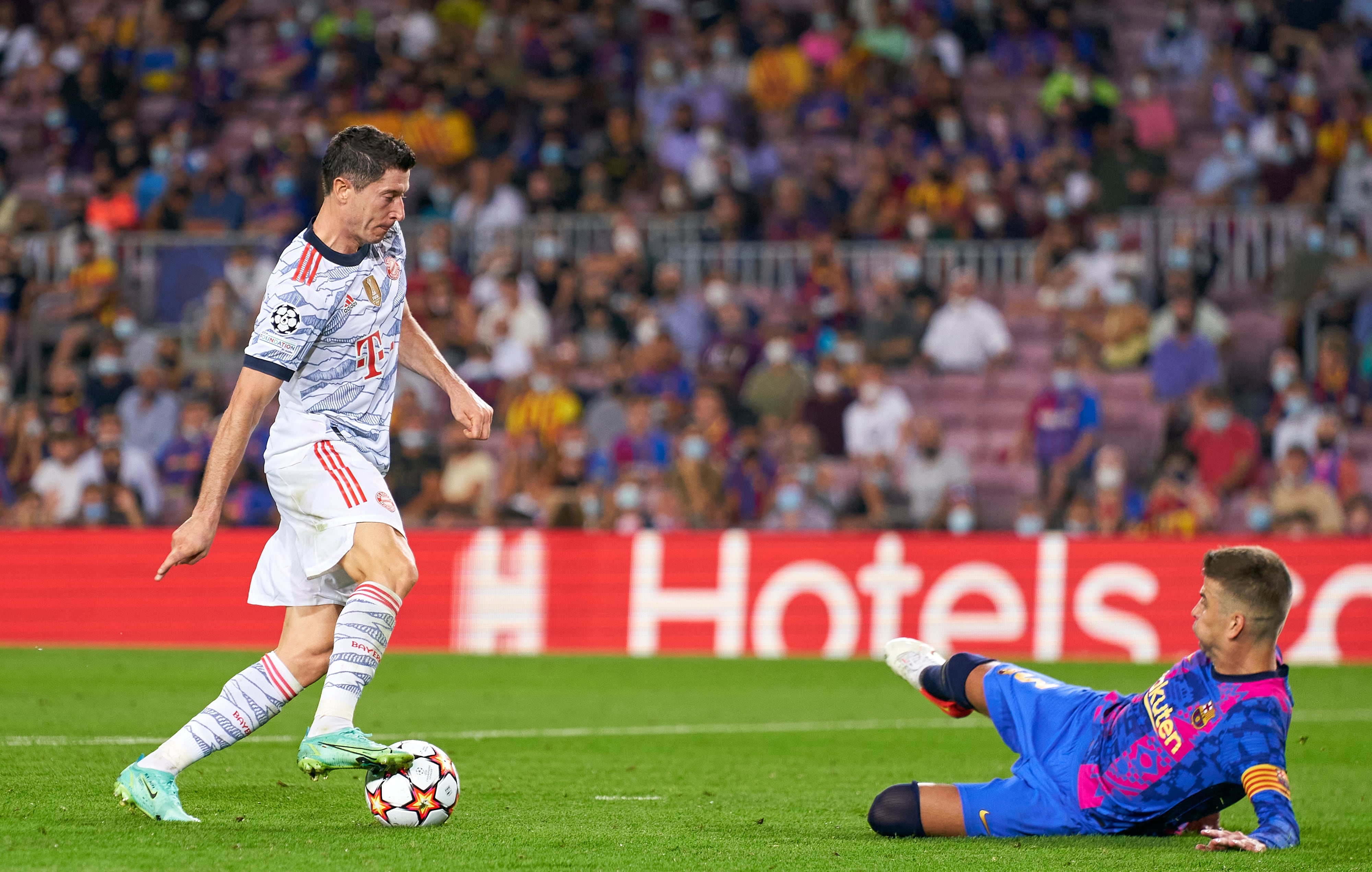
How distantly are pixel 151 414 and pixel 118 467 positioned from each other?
1416mm

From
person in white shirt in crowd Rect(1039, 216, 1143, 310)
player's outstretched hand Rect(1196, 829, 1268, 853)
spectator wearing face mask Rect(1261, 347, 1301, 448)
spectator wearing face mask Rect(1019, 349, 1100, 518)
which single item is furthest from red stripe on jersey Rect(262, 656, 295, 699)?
person in white shirt in crowd Rect(1039, 216, 1143, 310)

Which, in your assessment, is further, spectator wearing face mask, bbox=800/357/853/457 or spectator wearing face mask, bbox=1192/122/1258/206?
spectator wearing face mask, bbox=1192/122/1258/206

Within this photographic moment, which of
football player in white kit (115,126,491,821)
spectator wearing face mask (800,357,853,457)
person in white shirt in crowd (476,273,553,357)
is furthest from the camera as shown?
person in white shirt in crowd (476,273,553,357)

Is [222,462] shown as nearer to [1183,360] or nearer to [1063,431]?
[1063,431]

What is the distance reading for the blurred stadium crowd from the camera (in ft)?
54.6

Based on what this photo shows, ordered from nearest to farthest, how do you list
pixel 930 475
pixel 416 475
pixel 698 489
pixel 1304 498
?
pixel 1304 498, pixel 698 489, pixel 930 475, pixel 416 475

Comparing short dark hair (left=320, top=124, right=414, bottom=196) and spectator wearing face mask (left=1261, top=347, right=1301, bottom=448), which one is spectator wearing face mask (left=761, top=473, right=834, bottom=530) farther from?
short dark hair (left=320, top=124, right=414, bottom=196)

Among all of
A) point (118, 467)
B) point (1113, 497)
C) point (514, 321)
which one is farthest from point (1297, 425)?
point (118, 467)

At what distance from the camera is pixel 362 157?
5469 mm

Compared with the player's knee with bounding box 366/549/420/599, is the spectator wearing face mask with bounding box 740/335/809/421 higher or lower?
higher

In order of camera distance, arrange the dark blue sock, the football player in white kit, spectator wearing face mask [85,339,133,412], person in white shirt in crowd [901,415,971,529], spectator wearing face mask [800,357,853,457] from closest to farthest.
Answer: the football player in white kit < the dark blue sock < person in white shirt in crowd [901,415,971,529] < spectator wearing face mask [800,357,853,457] < spectator wearing face mask [85,339,133,412]

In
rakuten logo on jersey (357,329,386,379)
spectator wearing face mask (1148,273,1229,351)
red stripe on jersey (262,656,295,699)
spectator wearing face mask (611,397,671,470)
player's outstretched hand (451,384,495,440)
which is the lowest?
red stripe on jersey (262,656,295,699)

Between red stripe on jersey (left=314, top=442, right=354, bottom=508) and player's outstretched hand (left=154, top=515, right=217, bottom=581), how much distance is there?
1.51 feet

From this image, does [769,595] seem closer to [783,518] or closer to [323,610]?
[783,518]
